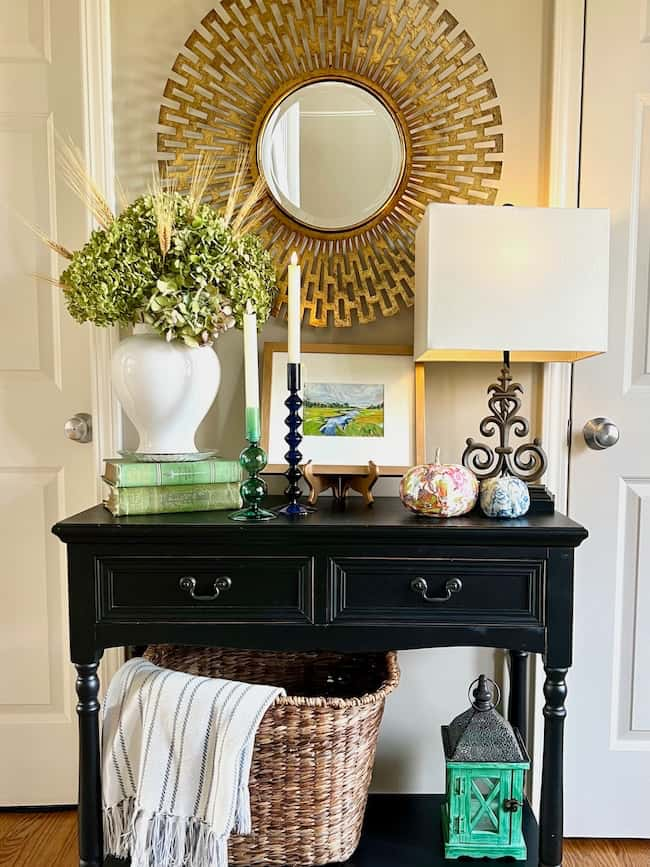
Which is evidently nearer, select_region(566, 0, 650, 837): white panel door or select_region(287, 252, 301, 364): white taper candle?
select_region(287, 252, 301, 364): white taper candle

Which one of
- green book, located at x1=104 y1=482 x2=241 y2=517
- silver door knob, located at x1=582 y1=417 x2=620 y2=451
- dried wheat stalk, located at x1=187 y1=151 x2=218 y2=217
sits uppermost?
dried wheat stalk, located at x1=187 y1=151 x2=218 y2=217

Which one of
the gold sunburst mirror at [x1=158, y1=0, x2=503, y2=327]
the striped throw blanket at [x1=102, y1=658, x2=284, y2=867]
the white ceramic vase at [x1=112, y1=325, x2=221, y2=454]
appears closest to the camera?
the striped throw blanket at [x1=102, y1=658, x2=284, y2=867]

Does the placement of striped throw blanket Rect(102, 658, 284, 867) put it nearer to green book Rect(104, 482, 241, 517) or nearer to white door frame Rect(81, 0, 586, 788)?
green book Rect(104, 482, 241, 517)

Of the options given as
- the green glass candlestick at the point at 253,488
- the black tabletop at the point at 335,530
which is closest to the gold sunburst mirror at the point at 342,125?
the green glass candlestick at the point at 253,488

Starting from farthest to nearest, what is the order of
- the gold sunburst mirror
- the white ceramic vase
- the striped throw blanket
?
the gold sunburst mirror → the white ceramic vase → the striped throw blanket

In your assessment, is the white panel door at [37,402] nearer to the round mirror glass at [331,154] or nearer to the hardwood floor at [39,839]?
the hardwood floor at [39,839]

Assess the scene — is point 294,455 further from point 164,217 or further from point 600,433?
point 600,433

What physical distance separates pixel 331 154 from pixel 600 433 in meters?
0.93

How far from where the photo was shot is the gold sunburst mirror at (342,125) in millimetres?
1533

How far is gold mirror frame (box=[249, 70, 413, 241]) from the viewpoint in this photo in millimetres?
1538

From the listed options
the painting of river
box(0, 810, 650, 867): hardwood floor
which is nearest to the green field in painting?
the painting of river

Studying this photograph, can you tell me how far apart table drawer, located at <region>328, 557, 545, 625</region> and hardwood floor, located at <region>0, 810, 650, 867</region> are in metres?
0.82

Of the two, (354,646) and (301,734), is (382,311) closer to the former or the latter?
(354,646)

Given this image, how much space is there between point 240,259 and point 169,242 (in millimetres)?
147
